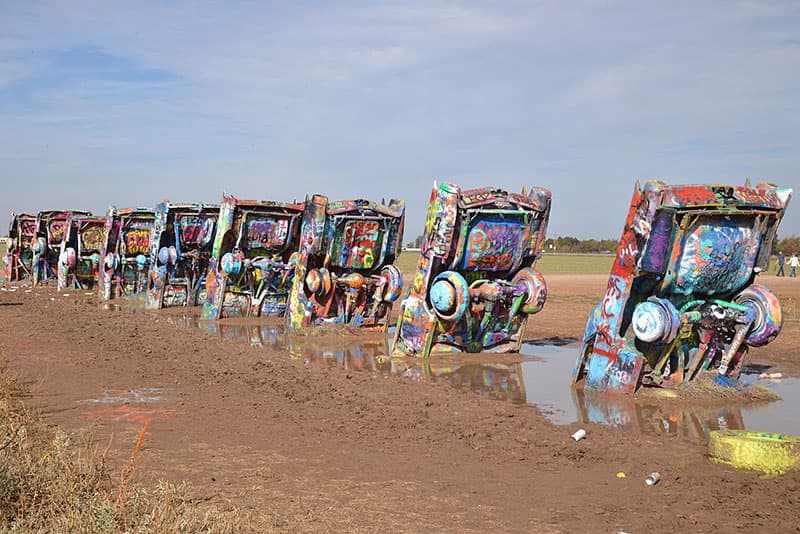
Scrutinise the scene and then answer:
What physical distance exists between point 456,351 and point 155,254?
10734 mm

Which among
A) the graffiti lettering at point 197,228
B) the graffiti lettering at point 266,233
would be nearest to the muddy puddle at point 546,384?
the graffiti lettering at point 266,233

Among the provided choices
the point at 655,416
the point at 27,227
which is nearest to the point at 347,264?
the point at 655,416

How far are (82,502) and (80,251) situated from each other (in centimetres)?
2426

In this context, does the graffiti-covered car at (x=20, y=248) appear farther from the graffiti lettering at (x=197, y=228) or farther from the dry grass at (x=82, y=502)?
the dry grass at (x=82, y=502)

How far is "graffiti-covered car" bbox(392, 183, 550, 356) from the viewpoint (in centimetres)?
1255

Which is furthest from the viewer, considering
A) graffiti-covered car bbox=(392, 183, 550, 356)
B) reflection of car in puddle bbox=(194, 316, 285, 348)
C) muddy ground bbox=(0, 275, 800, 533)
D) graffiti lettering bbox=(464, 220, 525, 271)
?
reflection of car in puddle bbox=(194, 316, 285, 348)

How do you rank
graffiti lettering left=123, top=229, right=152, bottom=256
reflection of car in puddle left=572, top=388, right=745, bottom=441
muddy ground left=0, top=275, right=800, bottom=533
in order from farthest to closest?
graffiti lettering left=123, top=229, right=152, bottom=256, reflection of car in puddle left=572, top=388, right=745, bottom=441, muddy ground left=0, top=275, right=800, bottom=533

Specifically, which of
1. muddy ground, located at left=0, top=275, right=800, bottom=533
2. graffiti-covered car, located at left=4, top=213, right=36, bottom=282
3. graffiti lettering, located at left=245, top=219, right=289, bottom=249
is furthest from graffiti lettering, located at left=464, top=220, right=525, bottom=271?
graffiti-covered car, located at left=4, top=213, right=36, bottom=282

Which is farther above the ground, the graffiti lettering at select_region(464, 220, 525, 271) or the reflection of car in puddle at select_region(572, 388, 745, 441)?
the graffiti lettering at select_region(464, 220, 525, 271)

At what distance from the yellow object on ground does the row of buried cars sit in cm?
270

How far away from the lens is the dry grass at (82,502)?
4645 mm

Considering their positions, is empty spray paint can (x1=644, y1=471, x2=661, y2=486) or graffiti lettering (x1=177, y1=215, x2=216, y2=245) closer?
empty spray paint can (x1=644, y1=471, x2=661, y2=486)

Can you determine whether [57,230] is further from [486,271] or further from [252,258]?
[486,271]

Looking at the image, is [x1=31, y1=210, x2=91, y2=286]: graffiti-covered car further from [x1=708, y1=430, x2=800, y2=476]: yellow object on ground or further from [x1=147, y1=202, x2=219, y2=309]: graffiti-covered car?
[x1=708, y1=430, x2=800, y2=476]: yellow object on ground
